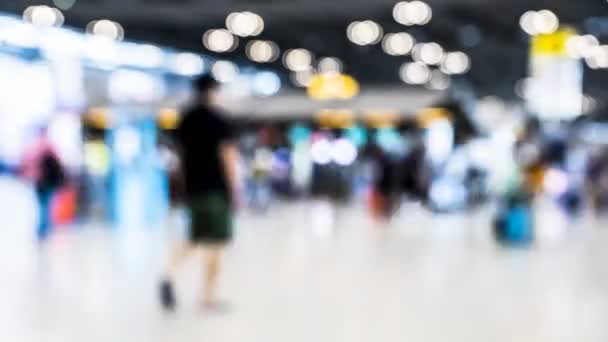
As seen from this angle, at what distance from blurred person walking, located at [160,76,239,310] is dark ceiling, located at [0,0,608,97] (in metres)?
15.2

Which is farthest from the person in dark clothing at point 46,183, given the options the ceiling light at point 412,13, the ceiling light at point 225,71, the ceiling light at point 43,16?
the ceiling light at point 225,71

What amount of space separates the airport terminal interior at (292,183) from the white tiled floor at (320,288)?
1.5 inches

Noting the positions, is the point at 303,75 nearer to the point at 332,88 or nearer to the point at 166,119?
the point at 332,88

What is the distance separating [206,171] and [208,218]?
0.34 metres

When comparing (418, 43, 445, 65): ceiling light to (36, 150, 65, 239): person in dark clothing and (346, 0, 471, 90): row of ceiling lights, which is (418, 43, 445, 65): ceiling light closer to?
(346, 0, 471, 90): row of ceiling lights

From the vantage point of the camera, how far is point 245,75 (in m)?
42.9

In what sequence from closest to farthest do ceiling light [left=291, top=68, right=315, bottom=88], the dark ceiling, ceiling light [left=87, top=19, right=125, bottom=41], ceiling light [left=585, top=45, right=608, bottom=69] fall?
the dark ceiling, ceiling light [left=87, top=19, right=125, bottom=41], ceiling light [left=585, top=45, right=608, bottom=69], ceiling light [left=291, top=68, right=315, bottom=88]

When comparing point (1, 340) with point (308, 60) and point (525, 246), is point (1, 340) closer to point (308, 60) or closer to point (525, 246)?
point (525, 246)

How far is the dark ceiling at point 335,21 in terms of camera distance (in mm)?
22312

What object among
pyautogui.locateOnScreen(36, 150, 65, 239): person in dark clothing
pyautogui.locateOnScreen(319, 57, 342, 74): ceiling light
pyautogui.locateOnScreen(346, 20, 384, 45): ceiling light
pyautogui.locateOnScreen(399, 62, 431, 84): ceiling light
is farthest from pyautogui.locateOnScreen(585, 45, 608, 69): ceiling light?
pyautogui.locateOnScreen(36, 150, 65, 239): person in dark clothing

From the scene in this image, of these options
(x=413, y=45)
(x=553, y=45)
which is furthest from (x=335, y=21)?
(x=553, y=45)

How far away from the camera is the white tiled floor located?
19.4ft

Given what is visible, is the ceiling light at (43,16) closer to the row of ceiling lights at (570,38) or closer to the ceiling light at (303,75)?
the row of ceiling lights at (570,38)

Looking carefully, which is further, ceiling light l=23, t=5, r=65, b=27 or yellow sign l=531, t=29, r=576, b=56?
ceiling light l=23, t=5, r=65, b=27
